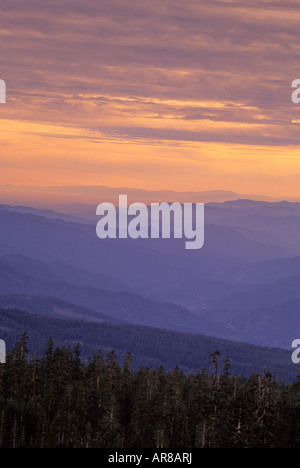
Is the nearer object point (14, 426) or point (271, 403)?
point (271, 403)

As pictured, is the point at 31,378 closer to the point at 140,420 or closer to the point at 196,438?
the point at 140,420

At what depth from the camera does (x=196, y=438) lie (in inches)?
3398

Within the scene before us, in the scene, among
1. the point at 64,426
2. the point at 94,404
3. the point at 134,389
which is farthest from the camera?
the point at 134,389

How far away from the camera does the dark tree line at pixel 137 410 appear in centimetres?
7644

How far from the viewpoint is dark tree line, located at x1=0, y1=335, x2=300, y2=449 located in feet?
251

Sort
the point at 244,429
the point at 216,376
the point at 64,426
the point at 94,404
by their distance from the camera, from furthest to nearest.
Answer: the point at 94,404
the point at 64,426
the point at 216,376
the point at 244,429

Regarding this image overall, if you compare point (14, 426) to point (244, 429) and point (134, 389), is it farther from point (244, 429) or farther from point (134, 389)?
point (244, 429)

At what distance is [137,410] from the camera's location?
9550 centimetres

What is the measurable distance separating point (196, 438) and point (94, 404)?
20439 millimetres
